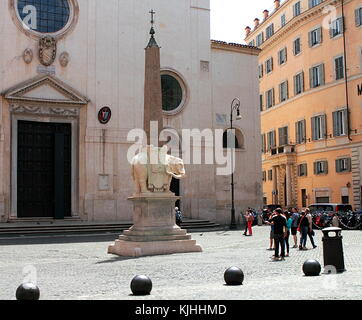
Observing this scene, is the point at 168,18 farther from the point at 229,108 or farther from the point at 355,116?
the point at 355,116

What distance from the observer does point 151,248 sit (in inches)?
675

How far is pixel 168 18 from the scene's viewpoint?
115 feet

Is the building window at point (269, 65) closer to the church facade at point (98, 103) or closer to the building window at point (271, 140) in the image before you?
the building window at point (271, 140)

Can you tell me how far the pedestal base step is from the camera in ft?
56.0

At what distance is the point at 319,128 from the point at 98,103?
17677mm

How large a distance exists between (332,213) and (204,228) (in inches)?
269

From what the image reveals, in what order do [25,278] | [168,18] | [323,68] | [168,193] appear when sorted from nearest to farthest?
[25,278] < [168,193] < [168,18] < [323,68]

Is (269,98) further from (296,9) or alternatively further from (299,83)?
(296,9)

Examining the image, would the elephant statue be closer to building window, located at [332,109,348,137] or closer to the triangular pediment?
the triangular pediment

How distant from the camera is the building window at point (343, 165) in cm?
3916

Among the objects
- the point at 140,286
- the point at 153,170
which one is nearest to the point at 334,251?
the point at 140,286

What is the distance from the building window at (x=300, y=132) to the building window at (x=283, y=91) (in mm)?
3316

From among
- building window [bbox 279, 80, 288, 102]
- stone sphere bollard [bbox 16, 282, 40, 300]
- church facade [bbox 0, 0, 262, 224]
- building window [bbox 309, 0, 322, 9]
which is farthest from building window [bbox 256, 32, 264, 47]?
stone sphere bollard [bbox 16, 282, 40, 300]

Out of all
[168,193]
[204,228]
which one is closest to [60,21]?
[204,228]
